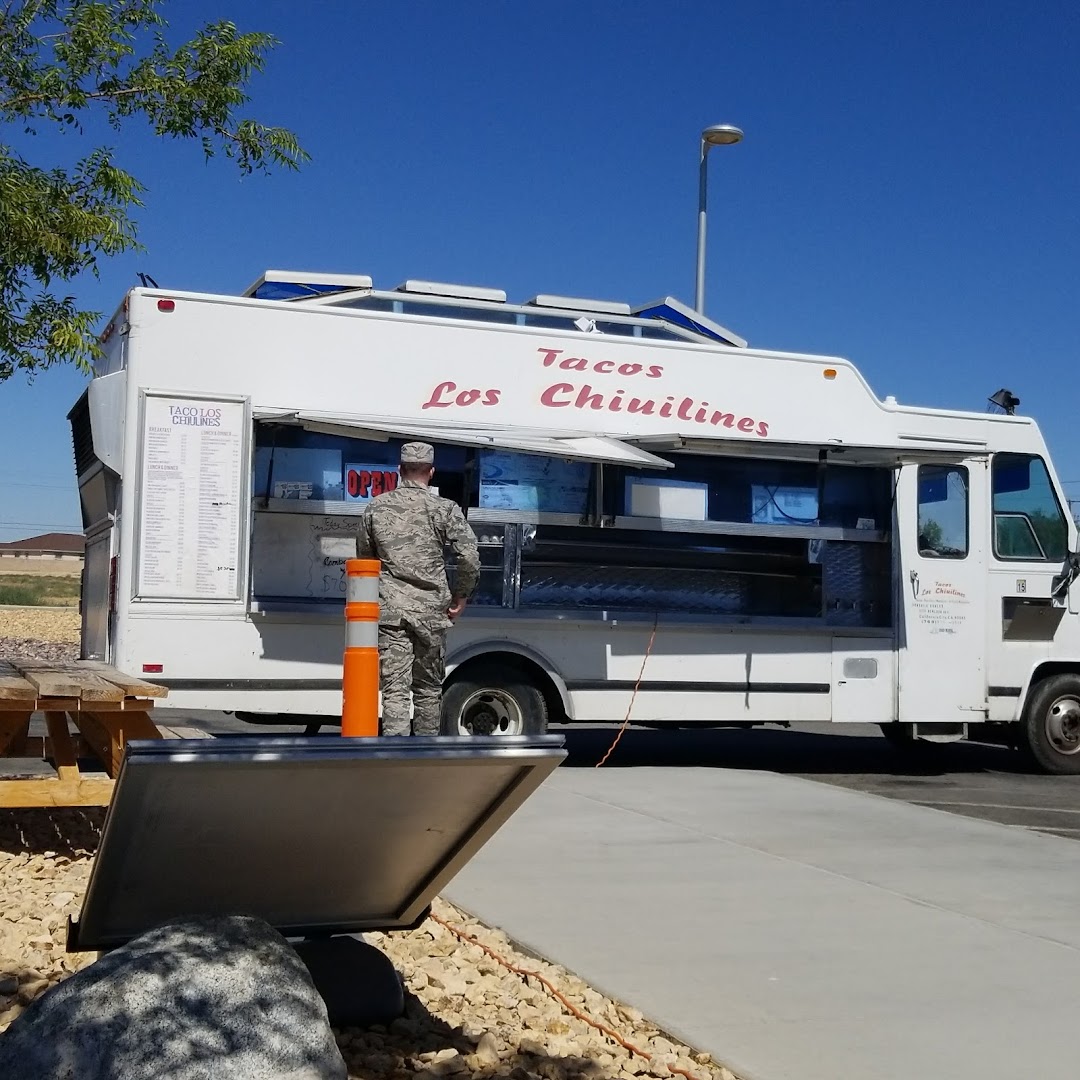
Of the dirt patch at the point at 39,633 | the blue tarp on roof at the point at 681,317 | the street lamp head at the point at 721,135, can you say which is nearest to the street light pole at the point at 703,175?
the street lamp head at the point at 721,135

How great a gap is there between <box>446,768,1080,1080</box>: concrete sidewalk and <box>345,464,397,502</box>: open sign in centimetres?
238

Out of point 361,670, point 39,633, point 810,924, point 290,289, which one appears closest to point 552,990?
point 361,670

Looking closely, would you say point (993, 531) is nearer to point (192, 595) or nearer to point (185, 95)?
point (192, 595)

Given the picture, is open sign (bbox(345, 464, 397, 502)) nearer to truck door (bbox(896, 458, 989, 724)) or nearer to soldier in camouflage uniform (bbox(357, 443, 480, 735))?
soldier in camouflage uniform (bbox(357, 443, 480, 735))

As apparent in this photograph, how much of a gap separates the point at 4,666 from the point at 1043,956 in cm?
496

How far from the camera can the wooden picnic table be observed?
567 centimetres

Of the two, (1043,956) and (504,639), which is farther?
(504,639)

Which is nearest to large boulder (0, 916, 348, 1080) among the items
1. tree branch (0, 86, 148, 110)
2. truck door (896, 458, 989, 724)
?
tree branch (0, 86, 148, 110)

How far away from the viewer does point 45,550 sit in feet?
359

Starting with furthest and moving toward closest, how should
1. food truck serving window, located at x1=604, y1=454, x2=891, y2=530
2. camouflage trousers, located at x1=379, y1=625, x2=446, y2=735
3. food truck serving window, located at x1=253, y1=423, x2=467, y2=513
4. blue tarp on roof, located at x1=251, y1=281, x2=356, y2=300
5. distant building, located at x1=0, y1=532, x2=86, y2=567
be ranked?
distant building, located at x1=0, y1=532, x2=86, y2=567 < blue tarp on roof, located at x1=251, y1=281, x2=356, y2=300 < food truck serving window, located at x1=604, y1=454, x2=891, y2=530 < food truck serving window, located at x1=253, y1=423, x2=467, y2=513 < camouflage trousers, located at x1=379, y1=625, x2=446, y2=735

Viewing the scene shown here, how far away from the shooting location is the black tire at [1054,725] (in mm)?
11141

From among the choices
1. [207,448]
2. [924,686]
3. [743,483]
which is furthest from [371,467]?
[924,686]

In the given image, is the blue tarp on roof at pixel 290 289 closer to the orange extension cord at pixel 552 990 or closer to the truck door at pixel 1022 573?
the truck door at pixel 1022 573

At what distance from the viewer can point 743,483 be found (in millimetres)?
10547
